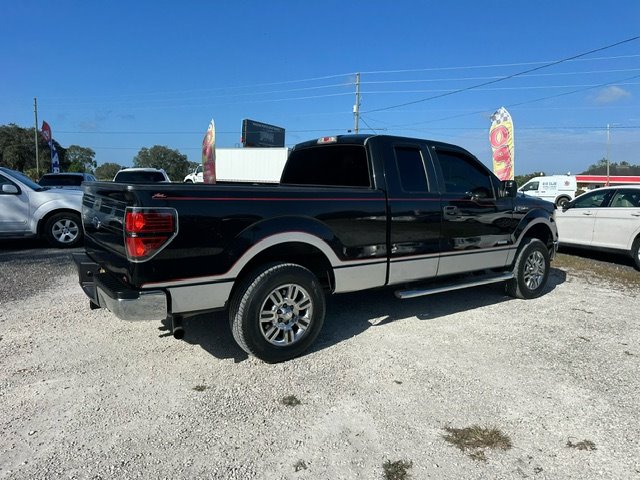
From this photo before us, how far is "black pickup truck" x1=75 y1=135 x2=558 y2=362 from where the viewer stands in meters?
3.18

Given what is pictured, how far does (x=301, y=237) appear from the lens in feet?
12.3

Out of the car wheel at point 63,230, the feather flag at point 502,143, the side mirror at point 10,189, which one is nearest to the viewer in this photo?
the side mirror at point 10,189

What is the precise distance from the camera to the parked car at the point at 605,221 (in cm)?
838

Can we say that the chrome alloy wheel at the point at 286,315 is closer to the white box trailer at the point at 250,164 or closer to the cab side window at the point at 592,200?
the cab side window at the point at 592,200

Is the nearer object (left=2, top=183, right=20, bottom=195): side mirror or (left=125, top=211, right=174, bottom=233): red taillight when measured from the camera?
(left=125, top=211, right=174, bottom=233): red taillight

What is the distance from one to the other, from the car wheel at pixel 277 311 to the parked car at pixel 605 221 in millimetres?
7383

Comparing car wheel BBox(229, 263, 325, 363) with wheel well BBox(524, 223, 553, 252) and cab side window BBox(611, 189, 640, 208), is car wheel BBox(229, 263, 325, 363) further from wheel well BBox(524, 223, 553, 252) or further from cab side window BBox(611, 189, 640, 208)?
cab side window BBox(611, 189, 640, 208)

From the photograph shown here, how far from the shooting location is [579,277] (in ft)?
25.1

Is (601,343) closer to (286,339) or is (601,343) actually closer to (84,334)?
(286,339)

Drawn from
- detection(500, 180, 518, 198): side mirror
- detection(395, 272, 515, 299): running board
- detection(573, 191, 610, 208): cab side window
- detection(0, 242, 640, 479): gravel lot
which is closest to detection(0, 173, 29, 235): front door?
detection(0, 242, 640, 479): gravel lot

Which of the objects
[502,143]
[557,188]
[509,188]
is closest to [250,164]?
[557,188]

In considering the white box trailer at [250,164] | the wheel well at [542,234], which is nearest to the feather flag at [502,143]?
the wheel well at [542,234]

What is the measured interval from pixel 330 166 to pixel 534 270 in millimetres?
3279

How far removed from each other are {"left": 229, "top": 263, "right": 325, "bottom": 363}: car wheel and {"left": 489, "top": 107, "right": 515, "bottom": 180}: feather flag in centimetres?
1270
